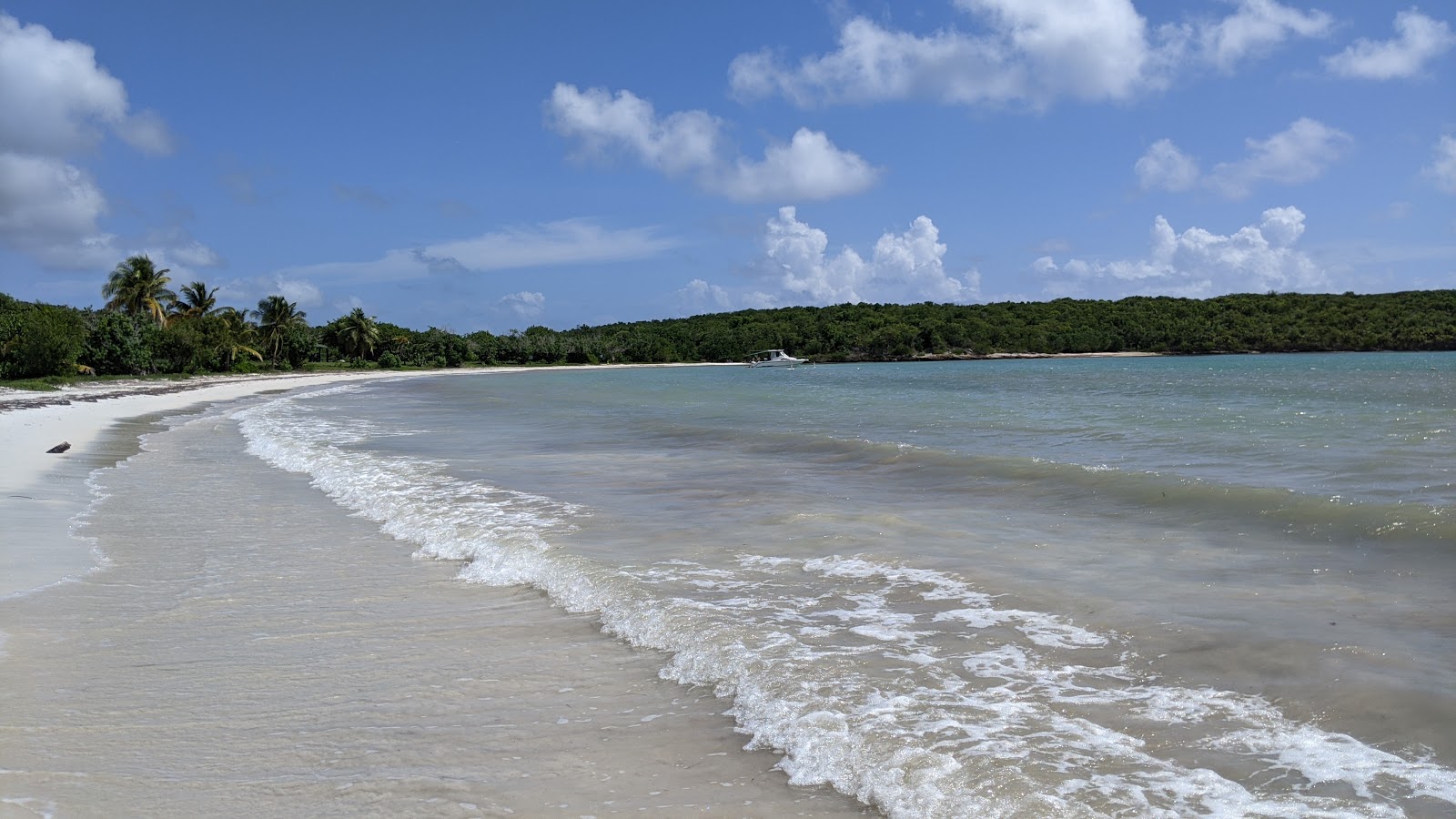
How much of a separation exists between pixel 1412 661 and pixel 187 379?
57454mm

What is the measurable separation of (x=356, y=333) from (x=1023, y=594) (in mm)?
94140

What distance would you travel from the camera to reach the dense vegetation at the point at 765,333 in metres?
56.5

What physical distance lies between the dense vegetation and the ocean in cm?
4367

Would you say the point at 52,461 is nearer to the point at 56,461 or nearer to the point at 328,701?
the point at 56,461

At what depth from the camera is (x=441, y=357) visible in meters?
101

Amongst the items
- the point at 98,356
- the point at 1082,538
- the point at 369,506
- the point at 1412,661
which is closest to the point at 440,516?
the point at 369,506

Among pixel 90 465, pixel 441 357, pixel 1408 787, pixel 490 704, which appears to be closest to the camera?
pixel 1408 787

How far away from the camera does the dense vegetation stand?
56.5 m

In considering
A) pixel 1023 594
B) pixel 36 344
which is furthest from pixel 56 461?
pixel 36 344

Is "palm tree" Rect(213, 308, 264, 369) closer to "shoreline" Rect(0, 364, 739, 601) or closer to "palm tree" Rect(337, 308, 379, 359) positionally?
"palm tree" Rect(337, 308, 379, 359)

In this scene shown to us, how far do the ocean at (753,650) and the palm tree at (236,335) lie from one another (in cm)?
5868

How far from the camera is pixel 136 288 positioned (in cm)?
6109

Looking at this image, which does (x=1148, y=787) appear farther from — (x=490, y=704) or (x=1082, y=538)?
(x=1082, y=538)

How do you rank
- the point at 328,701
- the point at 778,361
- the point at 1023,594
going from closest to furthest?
the point at 328,701 < the point at 1023,594 < the point at 778,361
